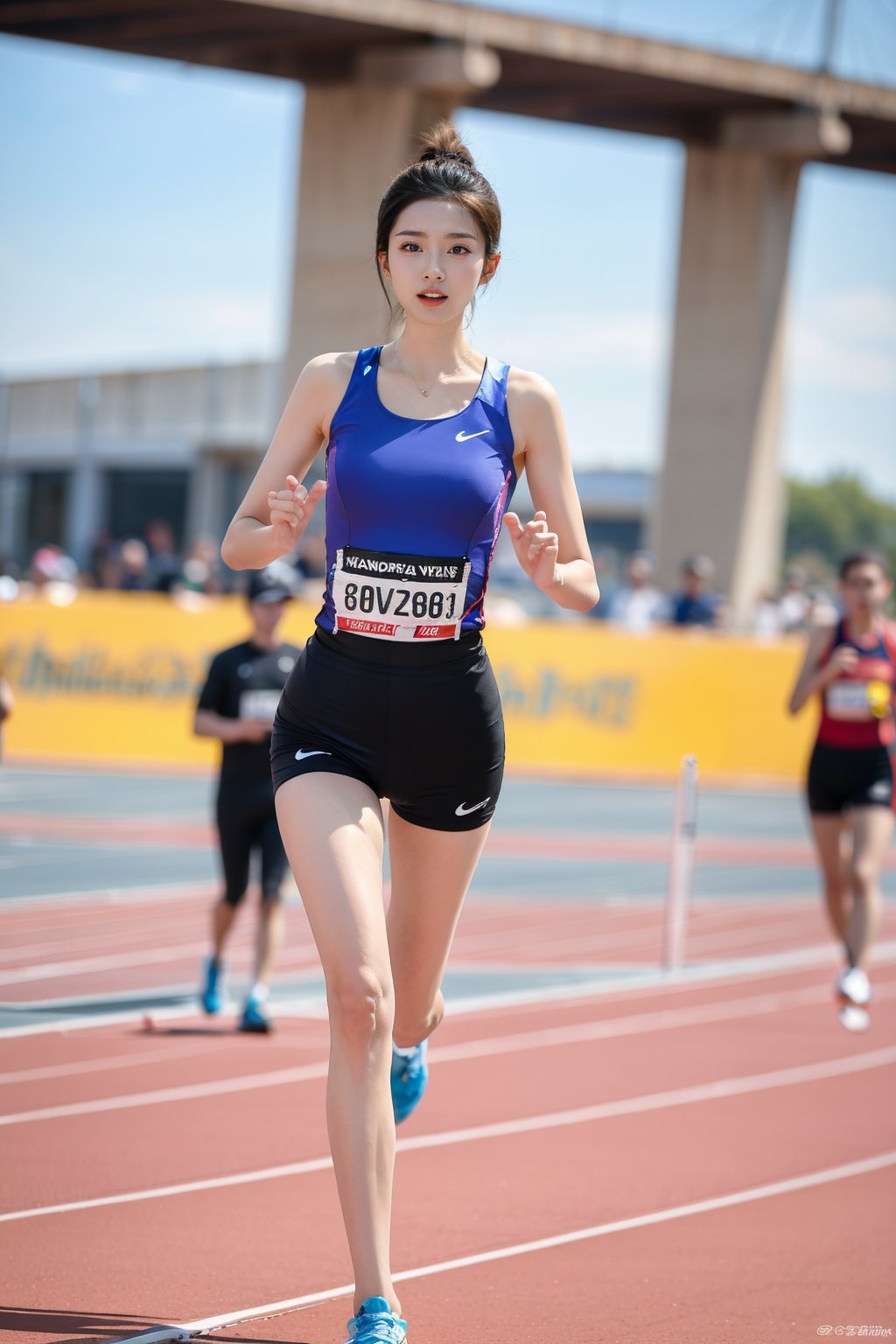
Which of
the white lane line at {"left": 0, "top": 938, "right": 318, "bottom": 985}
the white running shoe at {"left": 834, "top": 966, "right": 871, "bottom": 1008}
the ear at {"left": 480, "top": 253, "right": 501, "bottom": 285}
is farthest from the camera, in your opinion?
the white lane line at {"left": 0, "top": 938, "right": 318, "bottom": 985}

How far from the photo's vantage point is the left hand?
398 cm

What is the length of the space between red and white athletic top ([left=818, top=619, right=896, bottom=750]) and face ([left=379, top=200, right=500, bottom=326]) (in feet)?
17.4

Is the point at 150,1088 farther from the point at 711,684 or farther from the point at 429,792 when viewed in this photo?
the point at 711,684

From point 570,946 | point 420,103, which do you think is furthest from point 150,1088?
point 420,103

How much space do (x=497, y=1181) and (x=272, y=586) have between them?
3.81 meters

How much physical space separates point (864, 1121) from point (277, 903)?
9.49ft

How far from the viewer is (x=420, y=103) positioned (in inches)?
1129

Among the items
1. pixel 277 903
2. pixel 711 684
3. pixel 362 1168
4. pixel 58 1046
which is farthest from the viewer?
pixel 711 684

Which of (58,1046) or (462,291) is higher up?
(462,291)

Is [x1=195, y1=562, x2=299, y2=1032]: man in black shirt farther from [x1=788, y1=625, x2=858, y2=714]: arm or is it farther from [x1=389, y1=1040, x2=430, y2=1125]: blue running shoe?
[x1=389, y1=1040, x2=430, y2=1125]: blue running shoe

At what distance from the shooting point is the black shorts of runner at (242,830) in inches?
328

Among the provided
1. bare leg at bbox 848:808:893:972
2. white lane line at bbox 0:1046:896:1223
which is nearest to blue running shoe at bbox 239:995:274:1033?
white lane line at bbox 0:1046:896:1223

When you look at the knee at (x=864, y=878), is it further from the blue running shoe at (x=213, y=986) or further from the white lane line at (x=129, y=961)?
the blue running shoe at (x=213, y=986)

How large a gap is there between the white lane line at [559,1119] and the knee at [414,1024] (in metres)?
1.20
